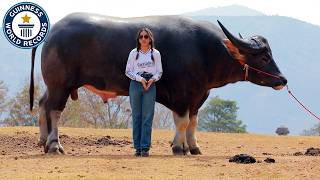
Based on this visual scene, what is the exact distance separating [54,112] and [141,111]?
181 cm

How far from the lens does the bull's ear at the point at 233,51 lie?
512 inches

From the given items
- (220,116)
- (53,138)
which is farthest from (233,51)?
(220,116)

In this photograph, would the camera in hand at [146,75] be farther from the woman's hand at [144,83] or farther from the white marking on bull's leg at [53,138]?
the white marking on bull's leg at [53,138]

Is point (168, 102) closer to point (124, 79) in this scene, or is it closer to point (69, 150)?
point (124, 79)

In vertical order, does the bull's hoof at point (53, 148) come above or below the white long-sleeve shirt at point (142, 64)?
below

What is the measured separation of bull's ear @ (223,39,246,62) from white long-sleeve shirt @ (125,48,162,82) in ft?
5.89

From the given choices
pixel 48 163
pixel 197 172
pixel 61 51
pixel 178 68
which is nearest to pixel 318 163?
pixel 197 172

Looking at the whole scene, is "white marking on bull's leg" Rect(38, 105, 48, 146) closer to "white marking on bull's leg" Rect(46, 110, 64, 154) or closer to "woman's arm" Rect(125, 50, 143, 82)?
"white marking on bull's leg" Rect(46, 110, 64, 154)

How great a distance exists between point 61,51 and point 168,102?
2239 millimetres

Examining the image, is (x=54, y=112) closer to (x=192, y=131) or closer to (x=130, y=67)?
(x=130, y=67)

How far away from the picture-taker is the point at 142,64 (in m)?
11.8

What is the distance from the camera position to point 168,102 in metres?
12.8

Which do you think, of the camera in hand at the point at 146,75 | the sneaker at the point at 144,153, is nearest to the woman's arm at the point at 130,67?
the camera in hand at the point at 146,75

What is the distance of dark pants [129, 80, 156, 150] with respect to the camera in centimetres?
1180
